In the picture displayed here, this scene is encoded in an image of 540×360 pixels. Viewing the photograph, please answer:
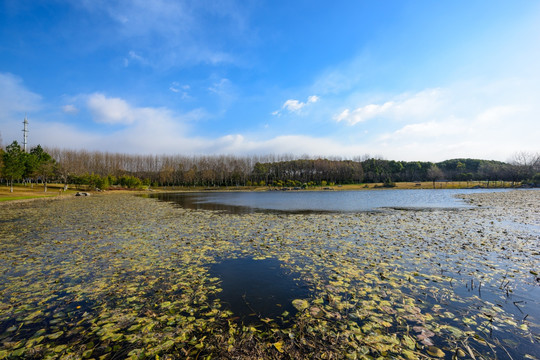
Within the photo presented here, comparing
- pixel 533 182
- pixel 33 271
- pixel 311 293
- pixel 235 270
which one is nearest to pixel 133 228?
pixel 33 271

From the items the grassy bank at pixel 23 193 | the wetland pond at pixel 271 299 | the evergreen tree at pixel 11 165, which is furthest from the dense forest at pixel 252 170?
the wetland pond at pixel 271 299

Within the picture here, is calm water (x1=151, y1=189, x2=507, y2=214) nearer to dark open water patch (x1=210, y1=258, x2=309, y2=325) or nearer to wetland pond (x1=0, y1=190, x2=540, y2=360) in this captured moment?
wetland pond (x1=0, y1=190, x2=540, y2=360)

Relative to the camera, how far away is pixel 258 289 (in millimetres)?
6648

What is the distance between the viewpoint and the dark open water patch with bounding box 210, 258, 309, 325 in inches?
210

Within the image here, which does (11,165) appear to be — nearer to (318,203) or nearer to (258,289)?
(318,203)

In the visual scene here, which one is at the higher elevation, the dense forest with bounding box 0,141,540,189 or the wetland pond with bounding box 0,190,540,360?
the dense forest with bounding box 0,141,540,189

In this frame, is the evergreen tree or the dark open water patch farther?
the evergreen tree

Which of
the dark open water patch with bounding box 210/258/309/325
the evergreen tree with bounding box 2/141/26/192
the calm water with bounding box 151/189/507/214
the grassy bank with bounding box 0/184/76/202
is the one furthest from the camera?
the evergreen tree with bounding box 2/141/26/192

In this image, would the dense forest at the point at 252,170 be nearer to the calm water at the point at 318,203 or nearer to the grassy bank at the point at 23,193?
the grassy bank at the point at 23,193

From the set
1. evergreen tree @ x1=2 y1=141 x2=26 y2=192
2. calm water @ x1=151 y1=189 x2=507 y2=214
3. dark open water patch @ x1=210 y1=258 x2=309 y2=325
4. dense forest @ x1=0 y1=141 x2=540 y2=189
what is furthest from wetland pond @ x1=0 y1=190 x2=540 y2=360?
dense forest @ x1=0 y1=141 x2=540 y2=189

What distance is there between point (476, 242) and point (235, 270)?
1180 centimetres

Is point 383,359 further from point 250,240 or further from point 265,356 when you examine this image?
point 250,240

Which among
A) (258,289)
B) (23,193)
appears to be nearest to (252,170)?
(23,193)

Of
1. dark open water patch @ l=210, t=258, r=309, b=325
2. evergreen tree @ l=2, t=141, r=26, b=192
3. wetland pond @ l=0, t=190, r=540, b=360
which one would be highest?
evergreen tree @ l=2, t=141, r=26, b=192
